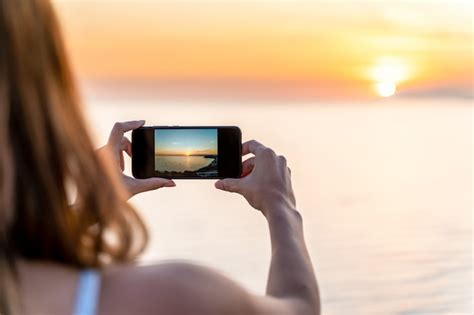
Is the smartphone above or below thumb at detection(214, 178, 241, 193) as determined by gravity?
above

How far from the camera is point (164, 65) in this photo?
5.68 meters

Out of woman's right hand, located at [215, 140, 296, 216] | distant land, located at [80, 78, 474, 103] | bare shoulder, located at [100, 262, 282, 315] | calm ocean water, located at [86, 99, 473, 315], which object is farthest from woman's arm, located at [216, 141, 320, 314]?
distant land, located at [80, 78, 474, 103]

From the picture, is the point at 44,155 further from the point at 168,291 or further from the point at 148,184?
the point at 148,184

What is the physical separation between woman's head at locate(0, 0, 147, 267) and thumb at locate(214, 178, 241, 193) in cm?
30

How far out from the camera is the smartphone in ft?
3.32

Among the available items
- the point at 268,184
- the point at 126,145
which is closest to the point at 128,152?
the point at 126,145

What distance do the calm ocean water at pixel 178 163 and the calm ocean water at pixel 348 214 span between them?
43.1 inches

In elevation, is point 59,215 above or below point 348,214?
above

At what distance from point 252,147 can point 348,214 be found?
4047mm

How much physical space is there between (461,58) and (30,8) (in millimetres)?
5157

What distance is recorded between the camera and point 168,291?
0.58 m

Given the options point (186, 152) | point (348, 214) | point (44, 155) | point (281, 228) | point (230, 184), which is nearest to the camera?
point (44, 155)

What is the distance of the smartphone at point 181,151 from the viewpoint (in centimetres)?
101

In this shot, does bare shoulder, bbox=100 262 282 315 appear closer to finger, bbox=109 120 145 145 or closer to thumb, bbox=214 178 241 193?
thumb, bbox=214 178 241 193
